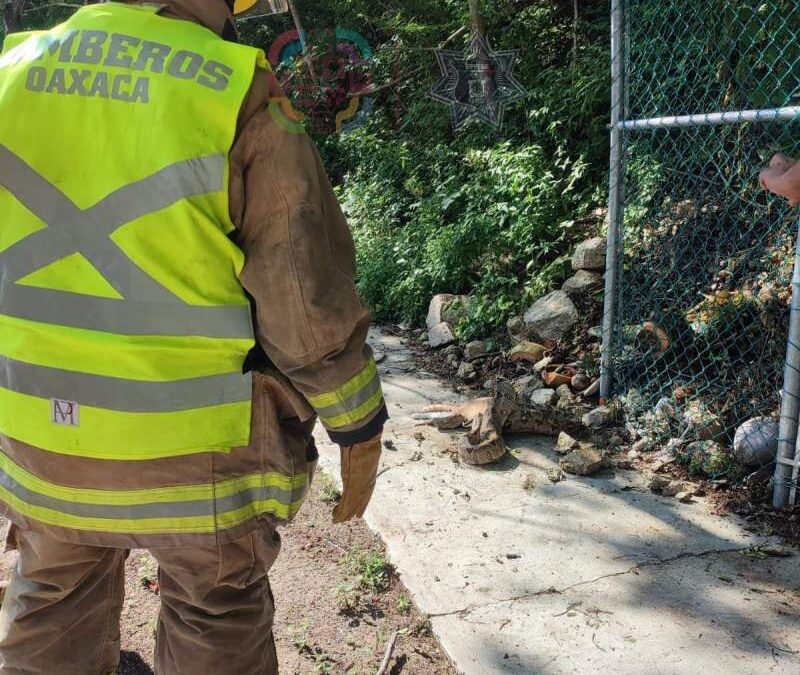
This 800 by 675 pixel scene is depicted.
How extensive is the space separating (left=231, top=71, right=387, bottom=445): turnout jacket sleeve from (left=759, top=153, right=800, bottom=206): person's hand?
133 cm

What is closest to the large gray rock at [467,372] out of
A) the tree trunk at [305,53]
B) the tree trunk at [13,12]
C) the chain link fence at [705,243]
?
the chain link fence at [705,243]

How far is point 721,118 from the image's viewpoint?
3.11 m

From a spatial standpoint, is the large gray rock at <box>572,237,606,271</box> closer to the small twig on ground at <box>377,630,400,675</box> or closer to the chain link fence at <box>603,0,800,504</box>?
the chain link fence at <box>603,0,800,504</box>

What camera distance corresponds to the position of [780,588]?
2.72m

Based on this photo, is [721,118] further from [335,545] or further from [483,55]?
[483,55]

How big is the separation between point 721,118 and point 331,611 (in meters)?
2.49

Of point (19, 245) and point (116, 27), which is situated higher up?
point (116, 27)

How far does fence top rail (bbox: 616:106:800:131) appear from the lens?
112 inches

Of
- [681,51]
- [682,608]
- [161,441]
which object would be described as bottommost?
[682,608]

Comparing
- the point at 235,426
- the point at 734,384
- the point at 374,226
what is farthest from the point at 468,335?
the point at 235,426

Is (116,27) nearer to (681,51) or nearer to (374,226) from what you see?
(681,51)

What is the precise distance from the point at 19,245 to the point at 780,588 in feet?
8.79

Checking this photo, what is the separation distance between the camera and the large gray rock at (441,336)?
229 inches

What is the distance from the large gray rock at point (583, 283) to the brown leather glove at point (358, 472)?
3610 mm
